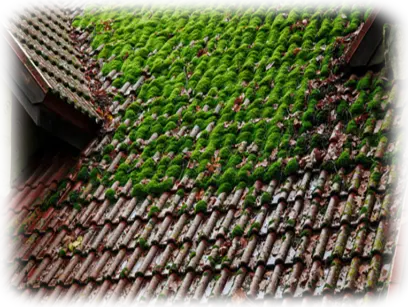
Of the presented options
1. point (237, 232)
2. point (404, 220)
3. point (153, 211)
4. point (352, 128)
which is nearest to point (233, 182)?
point (237, 232)

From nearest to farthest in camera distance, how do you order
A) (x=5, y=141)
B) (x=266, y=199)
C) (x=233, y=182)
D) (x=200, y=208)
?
(x=266, y=199) → (x=200, y=208) → (x=233, y=182) → (x=5, y=141)

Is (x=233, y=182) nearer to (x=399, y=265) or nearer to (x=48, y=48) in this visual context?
(x=399, y=265)

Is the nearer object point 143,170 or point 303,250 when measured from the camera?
point 303,250

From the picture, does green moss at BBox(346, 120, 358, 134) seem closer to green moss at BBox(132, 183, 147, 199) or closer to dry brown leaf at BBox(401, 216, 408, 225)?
dry brown leaf at BBox(401, 216, 408, 225)

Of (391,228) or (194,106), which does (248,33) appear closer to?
(194,106)

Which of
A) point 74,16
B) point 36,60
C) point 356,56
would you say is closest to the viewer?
point 356,56

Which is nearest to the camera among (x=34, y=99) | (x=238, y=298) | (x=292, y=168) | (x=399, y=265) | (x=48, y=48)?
(x=399, y=265)

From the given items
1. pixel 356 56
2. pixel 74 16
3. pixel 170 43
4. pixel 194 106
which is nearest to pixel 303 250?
pixel 356 56
